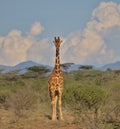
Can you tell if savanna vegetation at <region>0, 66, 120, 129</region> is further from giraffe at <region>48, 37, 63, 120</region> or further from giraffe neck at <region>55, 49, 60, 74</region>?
giraffe neck at <region>55, 49, 60, 74</region>

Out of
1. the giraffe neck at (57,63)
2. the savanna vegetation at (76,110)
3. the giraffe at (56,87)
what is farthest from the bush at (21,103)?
the giraffe neck at (57,63)

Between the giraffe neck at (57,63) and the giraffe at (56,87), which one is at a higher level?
the giraffe neck at (57,63)

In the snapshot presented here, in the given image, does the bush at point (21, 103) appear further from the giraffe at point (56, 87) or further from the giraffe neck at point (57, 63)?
the giraffe neck at point (57, 63)

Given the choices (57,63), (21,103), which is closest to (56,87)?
(57,63)

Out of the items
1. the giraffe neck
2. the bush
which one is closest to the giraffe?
the giraffe neck

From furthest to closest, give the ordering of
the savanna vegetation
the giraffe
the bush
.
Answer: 1. the bush
2. the giraffe
3. the savanna vegetation

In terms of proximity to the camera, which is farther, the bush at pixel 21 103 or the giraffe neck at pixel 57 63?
the bush at pixel 21 103

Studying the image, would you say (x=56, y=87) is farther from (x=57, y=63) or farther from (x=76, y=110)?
(x=76, y=110)

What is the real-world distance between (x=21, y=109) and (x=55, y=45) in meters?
4.14

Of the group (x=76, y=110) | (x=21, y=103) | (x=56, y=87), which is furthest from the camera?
(x=21, y=103)

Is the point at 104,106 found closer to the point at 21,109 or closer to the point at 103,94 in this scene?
the point at 103,94

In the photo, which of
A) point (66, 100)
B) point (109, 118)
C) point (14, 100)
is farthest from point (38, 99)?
point (109, 118)

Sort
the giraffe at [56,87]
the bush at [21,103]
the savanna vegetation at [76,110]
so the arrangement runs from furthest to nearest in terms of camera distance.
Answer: the bush at [21,103]
the giraffe at [56,87]
the savanna vegetation at [76,110]

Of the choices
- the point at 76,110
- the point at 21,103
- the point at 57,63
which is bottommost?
the point at 76,110
